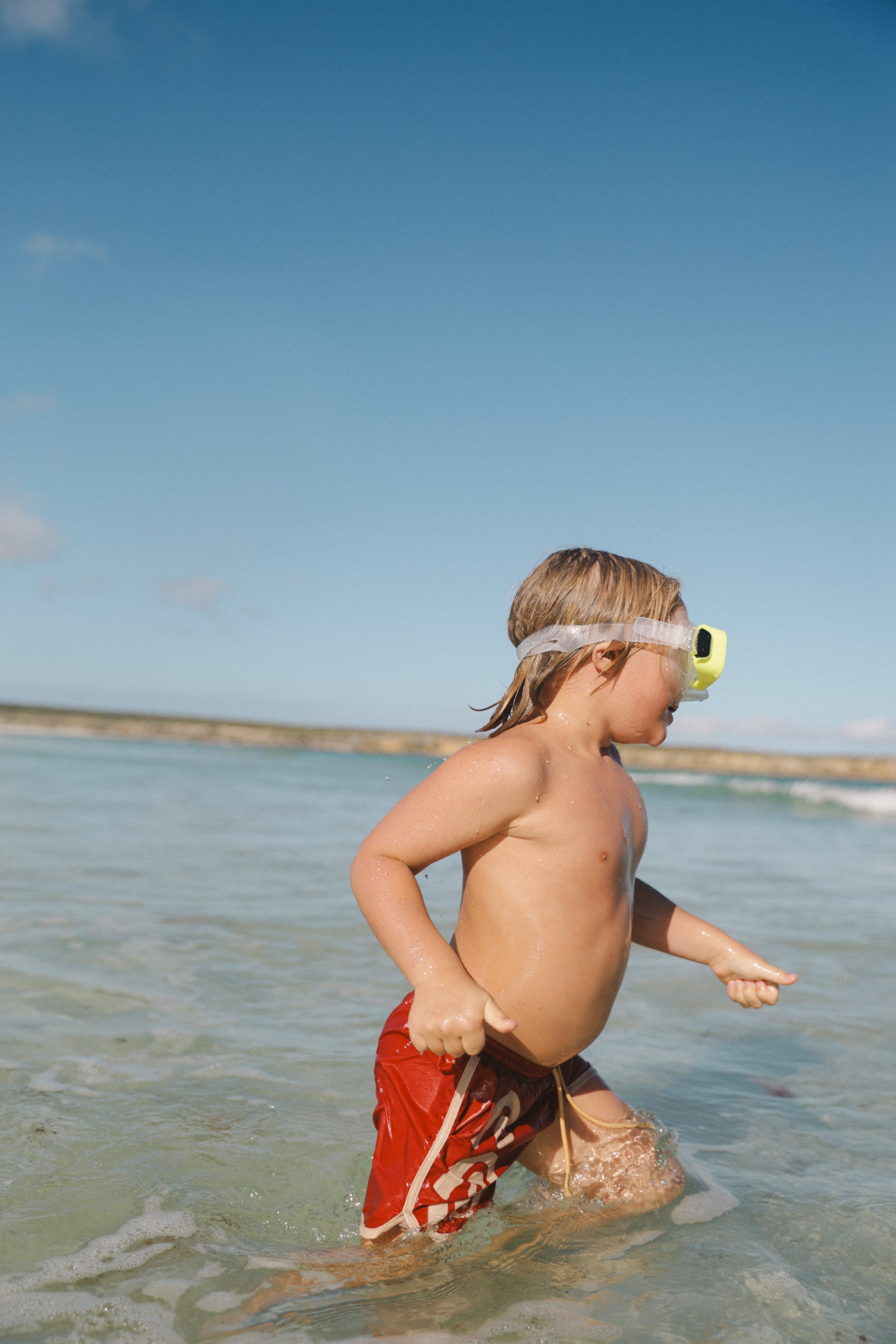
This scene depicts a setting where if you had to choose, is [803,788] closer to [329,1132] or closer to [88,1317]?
[329,1132]

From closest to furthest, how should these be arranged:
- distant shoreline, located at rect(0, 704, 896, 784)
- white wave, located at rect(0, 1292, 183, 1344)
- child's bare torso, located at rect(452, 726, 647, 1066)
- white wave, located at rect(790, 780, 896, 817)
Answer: white wave, located at rect(0, 1292, 183, 1344) < child's bare torso, located at rect(452, 726, 647, 1066) < white wave, located at rect(790, 780, 896, 817) < distant shoreline, located at rect(0, 704, 896, 784)

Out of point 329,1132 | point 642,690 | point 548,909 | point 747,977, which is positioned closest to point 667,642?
point 642,690

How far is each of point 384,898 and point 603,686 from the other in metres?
0.67

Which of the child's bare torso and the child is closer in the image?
the child

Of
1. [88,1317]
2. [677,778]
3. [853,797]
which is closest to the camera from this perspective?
[88,1317]

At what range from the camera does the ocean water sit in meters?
1.71

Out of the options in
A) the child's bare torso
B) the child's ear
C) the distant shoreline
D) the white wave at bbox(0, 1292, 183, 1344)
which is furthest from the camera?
the distant shoreline

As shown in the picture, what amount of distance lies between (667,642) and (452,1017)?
36.1 inches

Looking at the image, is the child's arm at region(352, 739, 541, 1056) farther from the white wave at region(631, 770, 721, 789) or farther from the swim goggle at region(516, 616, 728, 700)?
the white wave at region(631, 770, 721, 789)

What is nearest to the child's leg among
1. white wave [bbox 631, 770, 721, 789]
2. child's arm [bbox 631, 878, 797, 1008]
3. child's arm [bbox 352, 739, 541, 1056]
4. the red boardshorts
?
the red boardshorts

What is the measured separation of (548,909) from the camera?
1.94m

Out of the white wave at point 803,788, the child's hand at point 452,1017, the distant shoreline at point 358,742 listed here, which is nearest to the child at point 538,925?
the child's hand at point 452,1017

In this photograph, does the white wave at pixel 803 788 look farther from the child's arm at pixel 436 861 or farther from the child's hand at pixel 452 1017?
the child's hand at pixel 452 1017

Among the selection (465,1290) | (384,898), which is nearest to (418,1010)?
(384,898)
